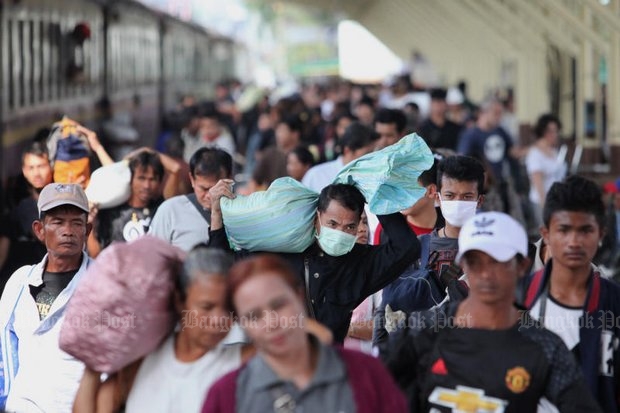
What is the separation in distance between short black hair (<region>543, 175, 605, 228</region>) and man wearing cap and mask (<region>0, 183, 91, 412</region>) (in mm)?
1809

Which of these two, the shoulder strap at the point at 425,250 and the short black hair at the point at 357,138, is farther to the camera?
the short black hair at the point at 357,138

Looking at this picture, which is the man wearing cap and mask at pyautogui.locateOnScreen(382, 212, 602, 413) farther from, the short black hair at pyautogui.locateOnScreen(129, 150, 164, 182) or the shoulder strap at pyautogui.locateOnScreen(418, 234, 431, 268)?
the short black hair at pyautogui.locateOnScreen(129, 150, 164, 182)

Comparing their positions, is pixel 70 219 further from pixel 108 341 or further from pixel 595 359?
pixel 595 359

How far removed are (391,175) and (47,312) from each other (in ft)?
5.13

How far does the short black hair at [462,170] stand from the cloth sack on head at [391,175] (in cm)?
53

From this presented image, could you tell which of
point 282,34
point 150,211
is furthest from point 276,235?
point 282,34

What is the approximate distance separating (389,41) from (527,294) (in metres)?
43.1

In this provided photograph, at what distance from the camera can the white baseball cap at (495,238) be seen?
399cm

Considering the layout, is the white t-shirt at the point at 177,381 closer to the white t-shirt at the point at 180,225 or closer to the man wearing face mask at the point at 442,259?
the man wearing face mask at the point at 442,259

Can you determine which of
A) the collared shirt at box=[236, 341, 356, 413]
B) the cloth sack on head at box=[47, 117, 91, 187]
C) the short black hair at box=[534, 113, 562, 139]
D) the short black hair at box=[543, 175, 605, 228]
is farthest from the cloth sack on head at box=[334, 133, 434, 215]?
the short black hair at box=[534, 113, 562, 139]

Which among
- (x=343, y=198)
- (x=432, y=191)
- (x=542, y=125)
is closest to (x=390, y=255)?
(x=343, y=198)

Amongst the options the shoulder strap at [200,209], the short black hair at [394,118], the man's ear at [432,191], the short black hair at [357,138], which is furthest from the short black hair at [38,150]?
the man's ear at [432,191]

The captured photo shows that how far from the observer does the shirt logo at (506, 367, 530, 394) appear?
Result: 12.9ft

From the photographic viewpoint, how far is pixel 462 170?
6402 millimetres
